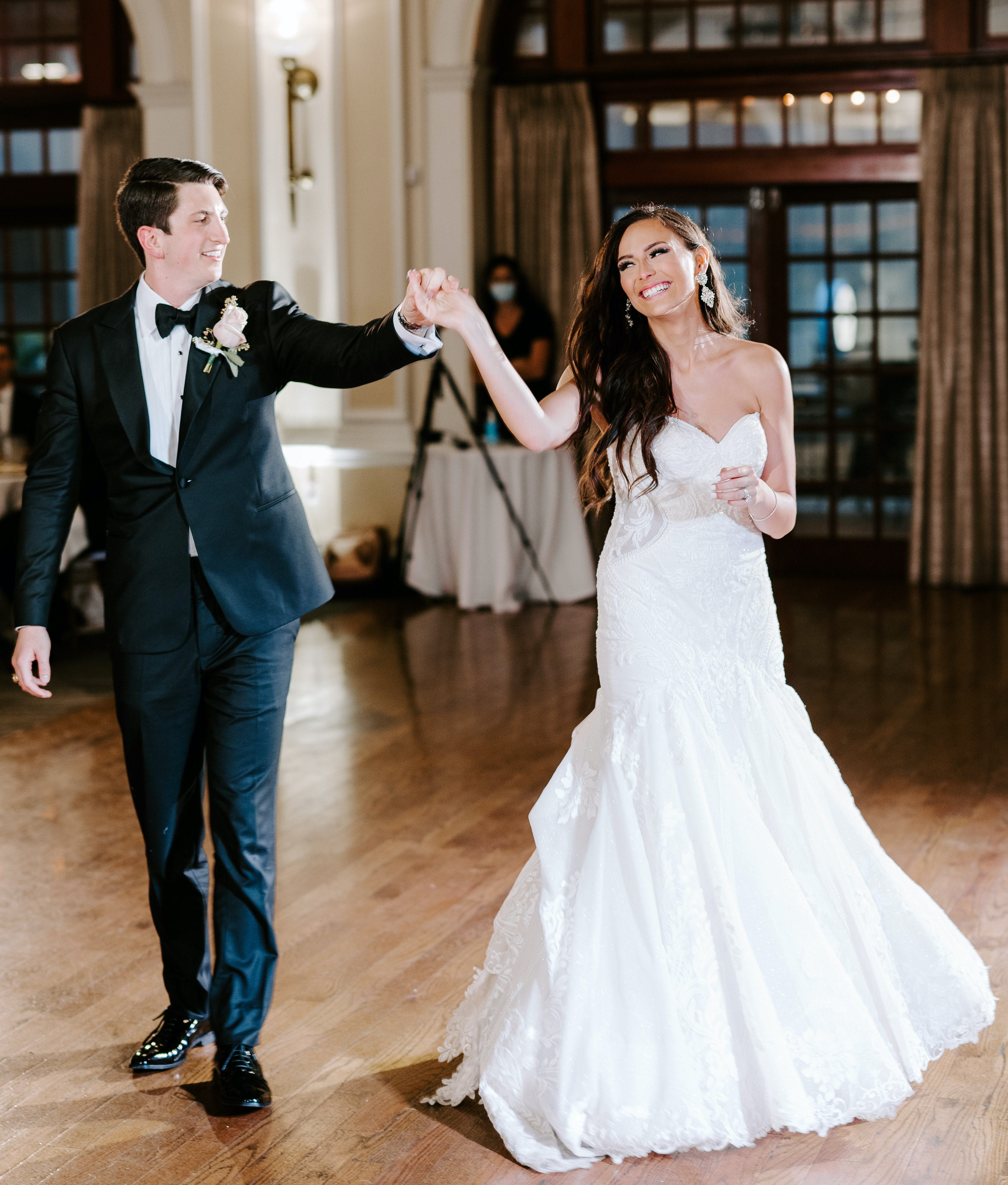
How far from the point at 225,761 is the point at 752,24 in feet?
23.9

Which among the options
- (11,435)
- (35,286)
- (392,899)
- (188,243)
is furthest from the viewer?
(35,286)

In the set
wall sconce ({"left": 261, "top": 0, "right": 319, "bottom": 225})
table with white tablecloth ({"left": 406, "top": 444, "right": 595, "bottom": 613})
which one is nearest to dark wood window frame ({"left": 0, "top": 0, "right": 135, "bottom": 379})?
wall sconce ({"left": 261, "top": 0, "right": 319, "bottom": 225})

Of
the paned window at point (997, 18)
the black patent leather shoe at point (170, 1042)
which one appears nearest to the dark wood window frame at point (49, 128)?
the paned window at point (997, 18)

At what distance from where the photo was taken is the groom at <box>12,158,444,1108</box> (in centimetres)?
230

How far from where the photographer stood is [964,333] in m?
8.07

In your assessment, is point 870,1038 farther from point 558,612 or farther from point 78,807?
point 558,612

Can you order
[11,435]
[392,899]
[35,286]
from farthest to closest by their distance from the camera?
1. [35,286]
2. [11,435]
3. [392,899]

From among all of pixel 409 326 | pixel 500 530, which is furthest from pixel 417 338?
pixel 500 530

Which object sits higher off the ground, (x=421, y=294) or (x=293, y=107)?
(x=293, y=107)

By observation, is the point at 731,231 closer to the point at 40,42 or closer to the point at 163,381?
the point at 40,42

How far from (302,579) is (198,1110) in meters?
0.93

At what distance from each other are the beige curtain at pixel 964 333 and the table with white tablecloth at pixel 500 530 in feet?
7.12

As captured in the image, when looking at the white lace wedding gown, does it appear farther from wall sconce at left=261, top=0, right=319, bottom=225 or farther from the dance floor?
wall sconce at left=261, top=0, right=319, bottom=225

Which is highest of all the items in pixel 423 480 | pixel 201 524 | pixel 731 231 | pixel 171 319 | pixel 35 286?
pixel 731 231
